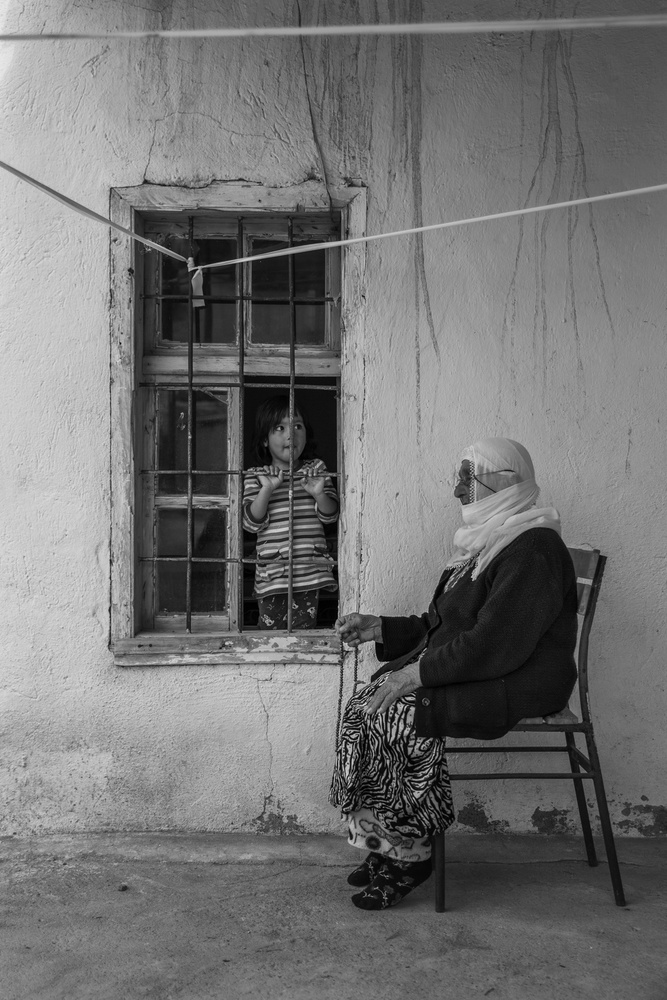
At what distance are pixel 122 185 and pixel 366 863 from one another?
258cm

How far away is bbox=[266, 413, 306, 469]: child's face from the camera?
11.3 ft

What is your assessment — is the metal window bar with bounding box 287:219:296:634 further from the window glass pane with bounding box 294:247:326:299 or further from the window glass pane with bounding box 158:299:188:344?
the window glass pane with bounding box 158:299:188:344

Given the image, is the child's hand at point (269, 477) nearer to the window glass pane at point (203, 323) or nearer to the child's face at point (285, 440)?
the child's face at point (285, 440)

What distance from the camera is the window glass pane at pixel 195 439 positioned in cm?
348

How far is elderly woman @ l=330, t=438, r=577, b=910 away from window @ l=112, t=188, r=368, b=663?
0.68 m

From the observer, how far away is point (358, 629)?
10.1 ft

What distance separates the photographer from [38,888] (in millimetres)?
2875

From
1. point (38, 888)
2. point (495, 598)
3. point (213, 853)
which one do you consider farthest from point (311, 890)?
point (495, 598)

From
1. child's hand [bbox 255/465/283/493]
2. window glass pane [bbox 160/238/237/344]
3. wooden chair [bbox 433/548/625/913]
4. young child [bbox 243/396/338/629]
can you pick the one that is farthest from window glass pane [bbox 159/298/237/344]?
wooden chair [bbox 433/548/625/913]

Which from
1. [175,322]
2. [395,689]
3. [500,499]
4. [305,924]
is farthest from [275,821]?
[175,322]

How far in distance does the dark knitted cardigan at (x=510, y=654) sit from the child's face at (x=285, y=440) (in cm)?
103

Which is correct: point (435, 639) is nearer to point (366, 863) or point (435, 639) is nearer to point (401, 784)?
point (401, 784)

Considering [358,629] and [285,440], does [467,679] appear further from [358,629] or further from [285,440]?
[285,440]

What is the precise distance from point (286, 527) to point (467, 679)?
42.3 inches
